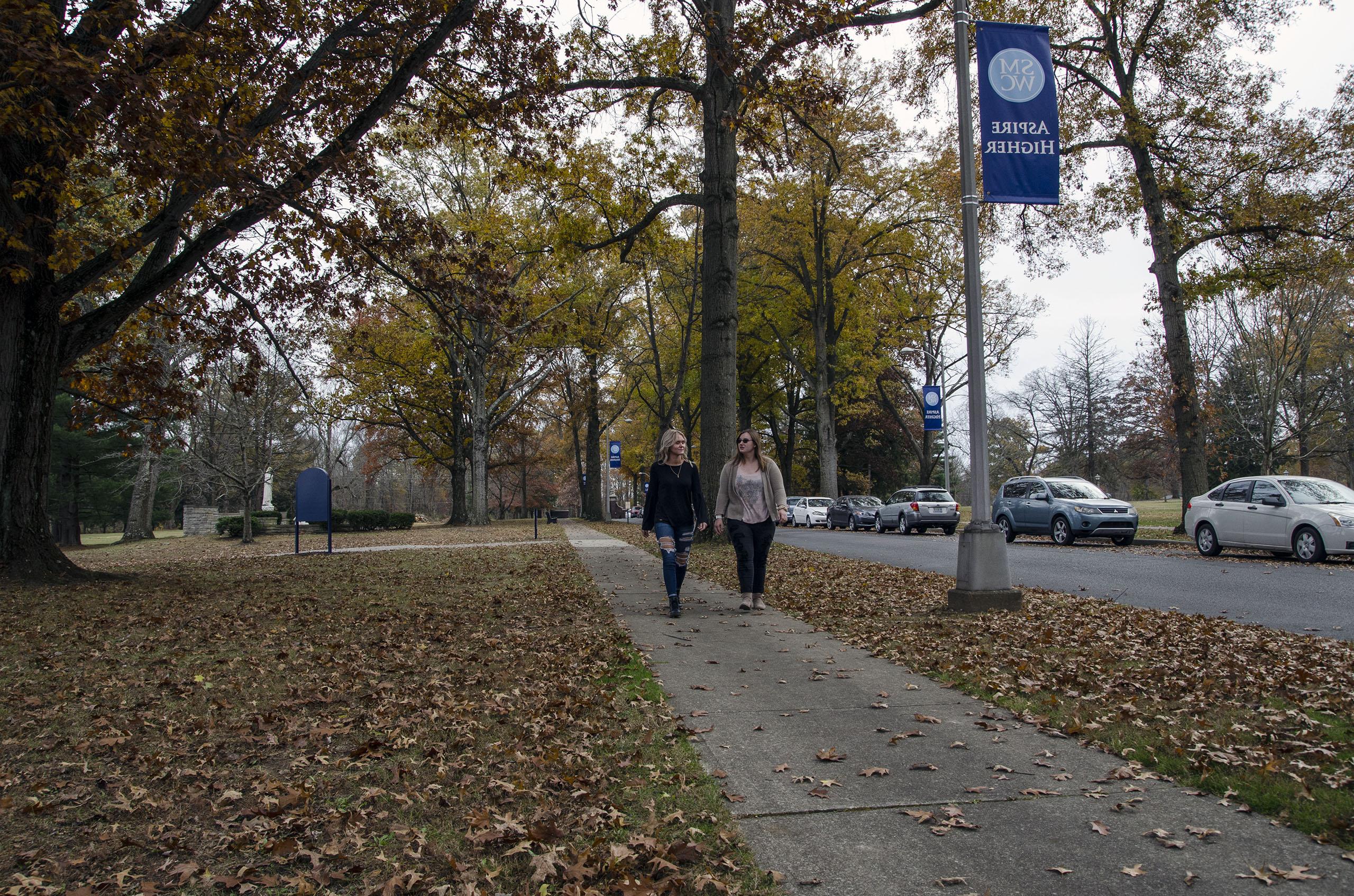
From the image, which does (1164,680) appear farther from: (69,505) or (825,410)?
(69,505)

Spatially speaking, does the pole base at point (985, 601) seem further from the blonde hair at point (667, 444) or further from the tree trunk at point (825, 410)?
the tree trunk at point (825, 410)

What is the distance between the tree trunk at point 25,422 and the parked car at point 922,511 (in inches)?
988

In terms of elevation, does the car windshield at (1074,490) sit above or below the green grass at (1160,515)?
above

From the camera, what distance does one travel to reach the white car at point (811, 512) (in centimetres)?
3903

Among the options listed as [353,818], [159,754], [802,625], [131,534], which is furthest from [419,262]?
[131,534]

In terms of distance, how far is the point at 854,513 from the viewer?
35.6m

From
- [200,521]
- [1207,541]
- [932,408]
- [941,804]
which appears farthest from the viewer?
[200,521]

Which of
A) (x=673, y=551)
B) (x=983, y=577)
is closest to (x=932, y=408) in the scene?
(x=983, y=577)

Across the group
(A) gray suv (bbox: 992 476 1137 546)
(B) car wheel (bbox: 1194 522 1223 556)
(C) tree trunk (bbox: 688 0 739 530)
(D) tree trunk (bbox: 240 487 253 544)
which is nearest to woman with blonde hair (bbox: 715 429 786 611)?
(C) tree trunk (bbox: 688 0 739 530)

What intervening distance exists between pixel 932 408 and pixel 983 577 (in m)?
24.7

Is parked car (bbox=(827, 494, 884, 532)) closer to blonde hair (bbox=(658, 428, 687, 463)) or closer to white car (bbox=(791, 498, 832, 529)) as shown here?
white car (bbox=(791, 498, 832, 529))

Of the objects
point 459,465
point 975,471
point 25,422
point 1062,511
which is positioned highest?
point 459,465

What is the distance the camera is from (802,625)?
27.5 ft

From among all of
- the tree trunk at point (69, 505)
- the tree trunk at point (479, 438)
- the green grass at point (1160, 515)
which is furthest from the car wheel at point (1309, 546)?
the tree trunk at point (69, 505)
